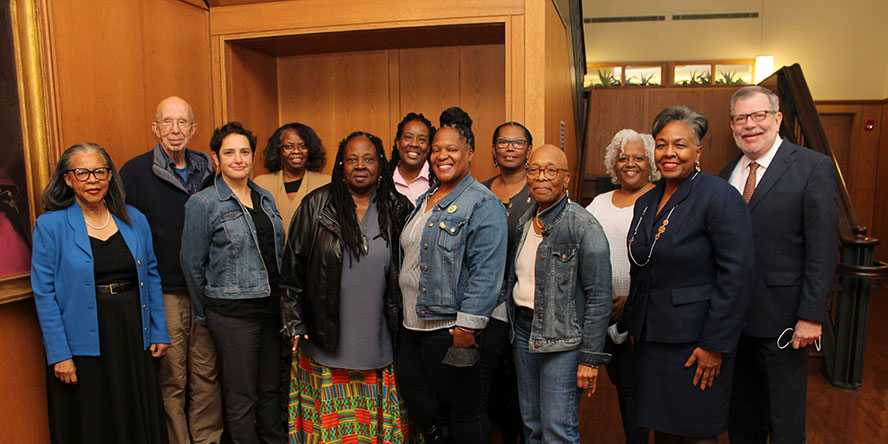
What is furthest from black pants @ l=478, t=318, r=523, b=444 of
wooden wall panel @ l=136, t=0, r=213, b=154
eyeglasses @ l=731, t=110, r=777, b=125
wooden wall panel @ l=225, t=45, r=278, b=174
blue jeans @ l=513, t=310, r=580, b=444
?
wooden wall panel @ l=225, t=45, r=278, b=174

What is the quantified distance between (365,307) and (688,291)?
4.41ft

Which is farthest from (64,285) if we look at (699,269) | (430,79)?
(430,79)

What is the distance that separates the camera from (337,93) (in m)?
4.50

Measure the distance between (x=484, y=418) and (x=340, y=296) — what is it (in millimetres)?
825

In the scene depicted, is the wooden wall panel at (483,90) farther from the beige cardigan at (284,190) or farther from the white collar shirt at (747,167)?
the white collar shirt at (747,167)

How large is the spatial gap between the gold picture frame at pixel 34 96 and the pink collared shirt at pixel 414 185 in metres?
1.66

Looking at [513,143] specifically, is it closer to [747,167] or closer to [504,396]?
[747,167]

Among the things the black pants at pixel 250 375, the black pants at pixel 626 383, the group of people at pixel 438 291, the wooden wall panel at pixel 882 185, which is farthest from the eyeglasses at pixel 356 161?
the wooden wall panel at pixel 882 185

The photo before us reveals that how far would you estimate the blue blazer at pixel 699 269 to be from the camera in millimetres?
1929

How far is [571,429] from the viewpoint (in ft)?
7.06

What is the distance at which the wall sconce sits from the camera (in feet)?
30.7

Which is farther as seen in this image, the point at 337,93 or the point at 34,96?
the point at 337,93

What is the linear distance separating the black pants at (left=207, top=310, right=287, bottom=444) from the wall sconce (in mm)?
9518

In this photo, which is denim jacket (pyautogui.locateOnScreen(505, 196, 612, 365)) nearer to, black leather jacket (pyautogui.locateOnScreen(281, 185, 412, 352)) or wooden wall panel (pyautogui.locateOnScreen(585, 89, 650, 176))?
black leather jacket (pyautogui.locateOnScreen(281, 185, 412, 352))
